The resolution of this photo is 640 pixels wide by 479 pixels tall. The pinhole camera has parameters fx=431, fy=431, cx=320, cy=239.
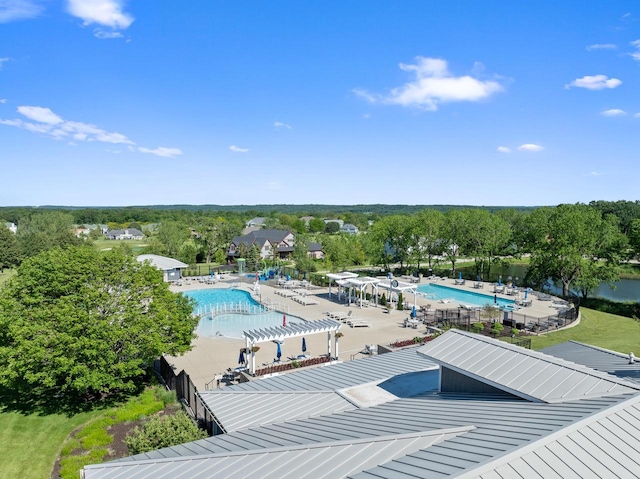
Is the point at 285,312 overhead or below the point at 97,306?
below

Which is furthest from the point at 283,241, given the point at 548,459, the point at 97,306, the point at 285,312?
the point at 548,459

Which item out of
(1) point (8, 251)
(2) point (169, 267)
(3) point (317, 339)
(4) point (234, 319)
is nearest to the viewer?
(3) point (317, 339)

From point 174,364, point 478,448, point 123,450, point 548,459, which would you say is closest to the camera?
point 548,459

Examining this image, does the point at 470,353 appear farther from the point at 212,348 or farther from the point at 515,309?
the point at 515,309

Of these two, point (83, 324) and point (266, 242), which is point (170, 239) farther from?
point (83, 324)

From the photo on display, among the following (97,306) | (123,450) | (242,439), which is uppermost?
(97,306)

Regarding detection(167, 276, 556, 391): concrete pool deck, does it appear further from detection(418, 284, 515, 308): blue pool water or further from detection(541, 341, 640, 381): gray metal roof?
detection(541, 341, 640, 381): gray metal roof

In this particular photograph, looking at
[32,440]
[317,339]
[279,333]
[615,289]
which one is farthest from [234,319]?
[615,289]

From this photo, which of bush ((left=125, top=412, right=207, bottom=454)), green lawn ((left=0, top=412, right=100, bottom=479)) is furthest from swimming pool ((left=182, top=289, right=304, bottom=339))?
bush ((left=125, top=412, right=207, bottom=454))
